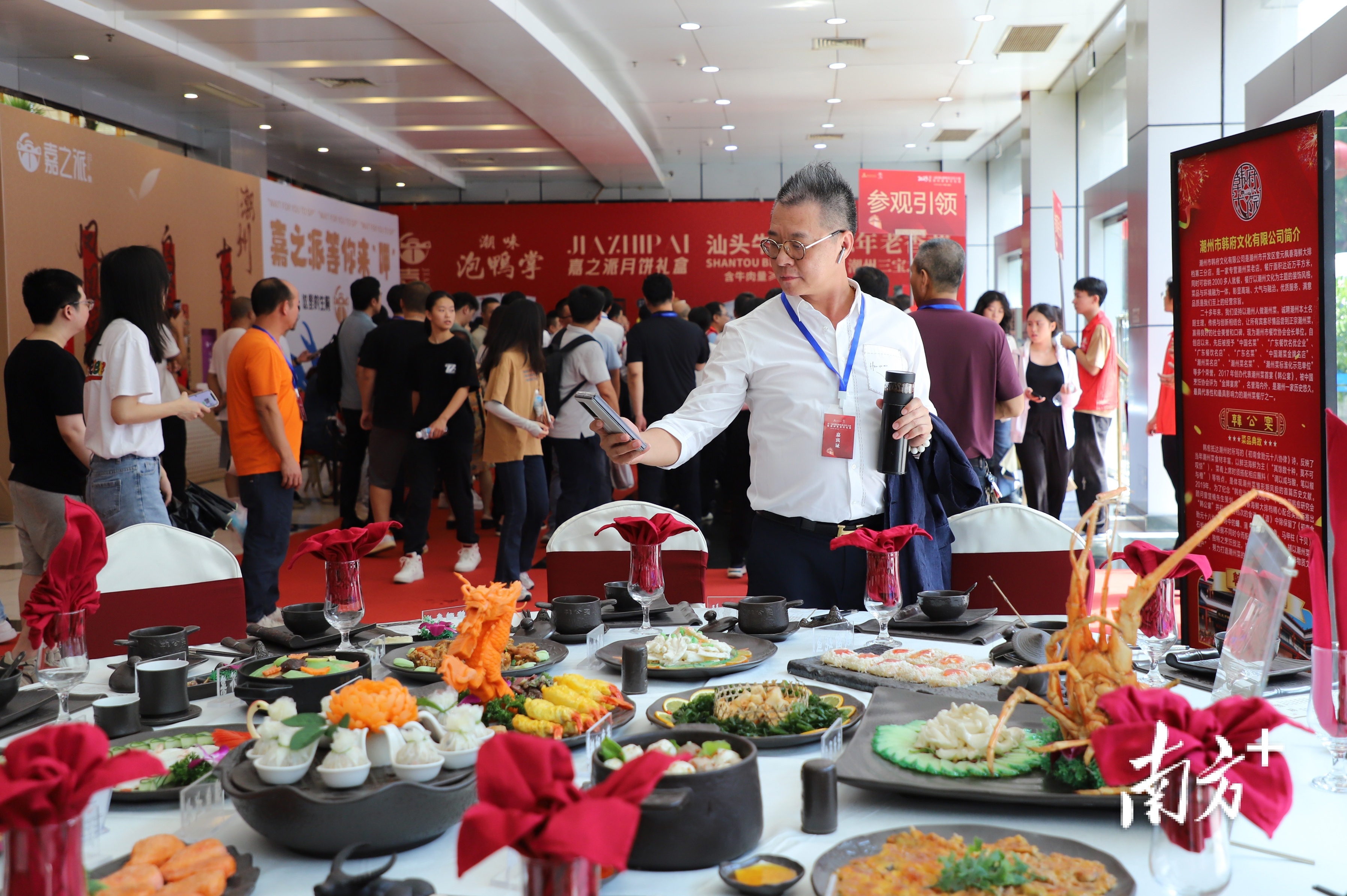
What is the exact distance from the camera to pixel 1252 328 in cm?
226

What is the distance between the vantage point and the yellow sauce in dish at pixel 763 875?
3.15 feet

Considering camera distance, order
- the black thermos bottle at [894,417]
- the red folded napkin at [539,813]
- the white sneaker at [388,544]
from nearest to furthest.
Result: the red folded napkin at [539,813], the black thermos bottle at [894,417], the white sneaker at [388,544]

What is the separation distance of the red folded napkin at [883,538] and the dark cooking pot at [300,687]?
2.83ft

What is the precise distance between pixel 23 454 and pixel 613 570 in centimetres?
219

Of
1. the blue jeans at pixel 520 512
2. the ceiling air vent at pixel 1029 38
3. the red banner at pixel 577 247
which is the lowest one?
the blue jeans at pixel 520 512

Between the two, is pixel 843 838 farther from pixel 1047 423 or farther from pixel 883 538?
pixel 1047 423

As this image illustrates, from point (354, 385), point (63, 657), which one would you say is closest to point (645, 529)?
point (63, 657)

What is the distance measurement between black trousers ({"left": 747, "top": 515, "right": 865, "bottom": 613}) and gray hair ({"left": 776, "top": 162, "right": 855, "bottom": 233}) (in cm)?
71

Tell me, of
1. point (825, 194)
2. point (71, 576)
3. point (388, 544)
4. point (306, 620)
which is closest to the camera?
point (71, 576)

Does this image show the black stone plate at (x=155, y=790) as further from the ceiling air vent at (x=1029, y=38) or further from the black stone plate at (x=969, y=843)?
the ceiling air vent at (x=1029, y=38)

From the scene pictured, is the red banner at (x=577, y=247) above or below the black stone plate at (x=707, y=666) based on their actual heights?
above

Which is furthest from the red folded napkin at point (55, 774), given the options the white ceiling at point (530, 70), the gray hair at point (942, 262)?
the white ceiling at point (530, 70)

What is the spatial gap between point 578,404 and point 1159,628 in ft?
12.9

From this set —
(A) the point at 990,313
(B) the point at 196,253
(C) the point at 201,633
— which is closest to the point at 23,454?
(C) the point at 201,633
